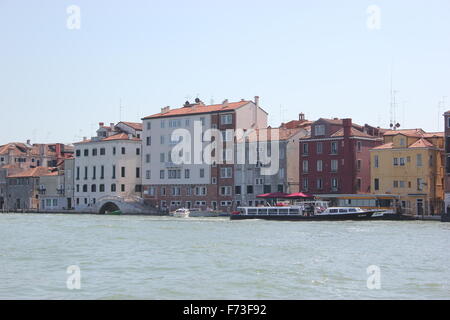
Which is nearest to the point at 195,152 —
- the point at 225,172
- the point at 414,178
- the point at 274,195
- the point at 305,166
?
the point at 225,172

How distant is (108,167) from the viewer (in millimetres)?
95000

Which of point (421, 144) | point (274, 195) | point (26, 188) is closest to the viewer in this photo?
point (421, 144)

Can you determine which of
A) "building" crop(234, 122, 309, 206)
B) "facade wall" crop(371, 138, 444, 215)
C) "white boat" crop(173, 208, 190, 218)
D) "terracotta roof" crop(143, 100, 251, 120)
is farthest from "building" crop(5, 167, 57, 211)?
"facade wall" crop(371, 138, 444, 215)

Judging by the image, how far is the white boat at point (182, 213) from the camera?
264ft

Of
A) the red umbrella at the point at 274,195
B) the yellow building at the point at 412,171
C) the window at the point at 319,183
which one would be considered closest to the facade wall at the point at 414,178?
the yellow building at the point at 412,171

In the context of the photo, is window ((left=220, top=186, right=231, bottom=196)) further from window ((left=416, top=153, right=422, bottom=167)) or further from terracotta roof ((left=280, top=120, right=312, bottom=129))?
window ((left=416, top=153, right=422, bottom=167))

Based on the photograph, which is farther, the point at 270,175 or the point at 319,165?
the point at 270,175

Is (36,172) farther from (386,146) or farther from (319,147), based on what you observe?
(386,146)

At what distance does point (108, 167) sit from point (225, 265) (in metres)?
66.8

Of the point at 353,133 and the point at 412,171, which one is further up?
the point at 353,133

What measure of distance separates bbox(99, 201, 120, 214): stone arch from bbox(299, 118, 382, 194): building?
25418 millimetres
